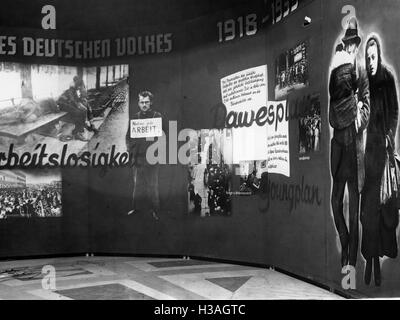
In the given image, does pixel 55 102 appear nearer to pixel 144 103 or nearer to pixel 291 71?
pixel 144 103

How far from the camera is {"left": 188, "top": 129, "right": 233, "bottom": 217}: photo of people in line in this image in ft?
19.2

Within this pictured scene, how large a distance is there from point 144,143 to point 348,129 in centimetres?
305

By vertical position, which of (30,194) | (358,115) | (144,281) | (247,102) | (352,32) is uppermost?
(352,32)

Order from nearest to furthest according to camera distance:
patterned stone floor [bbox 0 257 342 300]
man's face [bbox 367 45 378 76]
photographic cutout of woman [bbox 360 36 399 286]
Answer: photographic cutout of woman [bbox 360 36 399 286] → man's face [bbox 367 45 378 76] → patterned stone floor [bbox 0 257 342 300]

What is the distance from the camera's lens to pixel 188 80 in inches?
Result: 245

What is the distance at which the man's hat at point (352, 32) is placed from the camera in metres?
3.96

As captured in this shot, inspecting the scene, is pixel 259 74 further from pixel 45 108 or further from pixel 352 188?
pixel 45 108

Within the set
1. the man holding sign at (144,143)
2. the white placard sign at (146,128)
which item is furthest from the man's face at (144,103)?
the white placard sign at (146,128)

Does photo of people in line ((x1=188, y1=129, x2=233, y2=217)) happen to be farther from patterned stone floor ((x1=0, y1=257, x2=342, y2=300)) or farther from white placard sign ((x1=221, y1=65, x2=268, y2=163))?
patterned stone floor ((x1=0, y1=257, x2=342, y2=300))

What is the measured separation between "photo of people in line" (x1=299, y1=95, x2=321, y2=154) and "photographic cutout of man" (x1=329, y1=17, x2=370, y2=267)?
8.9 inches

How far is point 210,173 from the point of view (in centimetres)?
596

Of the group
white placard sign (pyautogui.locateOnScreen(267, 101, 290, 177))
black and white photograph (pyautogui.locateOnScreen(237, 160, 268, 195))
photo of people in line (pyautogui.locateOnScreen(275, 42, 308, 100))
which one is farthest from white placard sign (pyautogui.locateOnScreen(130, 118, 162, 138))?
photo of people in line (pyautogui.locateOnScreen(275, 42, 308, 100))

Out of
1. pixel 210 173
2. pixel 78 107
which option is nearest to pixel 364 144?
pixel 210 173

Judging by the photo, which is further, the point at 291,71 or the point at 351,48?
the point at 291,71
